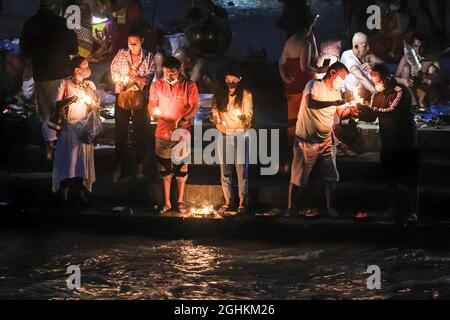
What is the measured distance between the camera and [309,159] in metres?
11.3

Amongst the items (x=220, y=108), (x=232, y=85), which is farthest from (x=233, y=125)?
(x=232, y=85)

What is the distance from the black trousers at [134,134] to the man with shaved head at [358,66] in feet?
10.5

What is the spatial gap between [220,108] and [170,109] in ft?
2.40

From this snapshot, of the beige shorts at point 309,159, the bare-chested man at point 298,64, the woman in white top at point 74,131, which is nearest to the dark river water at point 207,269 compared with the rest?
the woman in white top at point 74,131

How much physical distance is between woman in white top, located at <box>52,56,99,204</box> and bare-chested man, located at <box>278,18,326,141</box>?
2862 millimetres

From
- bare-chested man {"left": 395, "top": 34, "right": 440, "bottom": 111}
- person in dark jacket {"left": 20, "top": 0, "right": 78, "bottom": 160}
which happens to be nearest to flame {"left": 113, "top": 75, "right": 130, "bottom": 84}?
person in dark jacket {"left": 20, "top": 0, "right": 78, "bottom": 160}

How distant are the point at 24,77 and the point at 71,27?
2457mm

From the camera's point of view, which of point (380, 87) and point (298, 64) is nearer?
point (380, 87)

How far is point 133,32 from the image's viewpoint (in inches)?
467

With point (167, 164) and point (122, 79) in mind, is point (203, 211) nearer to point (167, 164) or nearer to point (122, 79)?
point (167, 164)
